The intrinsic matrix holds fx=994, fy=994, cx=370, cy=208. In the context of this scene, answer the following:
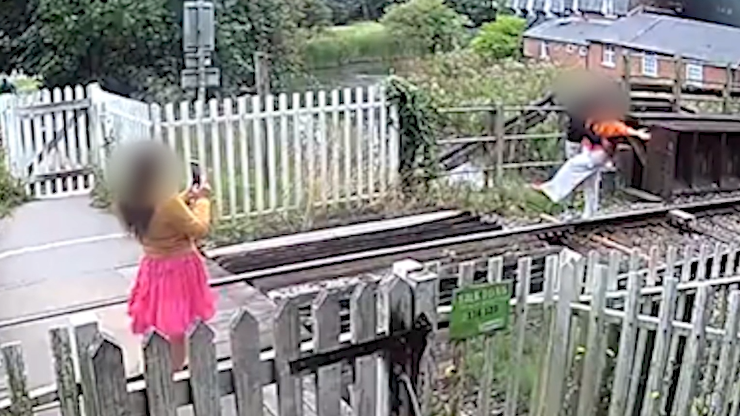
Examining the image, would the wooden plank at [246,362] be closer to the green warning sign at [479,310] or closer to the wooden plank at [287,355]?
the wooden plank at [287,355]

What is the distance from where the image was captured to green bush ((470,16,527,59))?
582 inches

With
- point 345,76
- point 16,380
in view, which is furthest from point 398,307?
point 345,76

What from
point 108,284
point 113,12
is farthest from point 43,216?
point 113,12

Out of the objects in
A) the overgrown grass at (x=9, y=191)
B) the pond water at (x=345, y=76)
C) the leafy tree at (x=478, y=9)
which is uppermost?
the leafy tree at (x=478, y=9)

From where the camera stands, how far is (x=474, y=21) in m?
18.2

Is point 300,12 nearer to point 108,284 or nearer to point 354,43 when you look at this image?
point 354,43

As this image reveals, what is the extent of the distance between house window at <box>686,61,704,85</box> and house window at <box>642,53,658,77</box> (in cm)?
39

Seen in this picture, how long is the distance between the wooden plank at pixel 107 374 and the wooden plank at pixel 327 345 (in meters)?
0.44

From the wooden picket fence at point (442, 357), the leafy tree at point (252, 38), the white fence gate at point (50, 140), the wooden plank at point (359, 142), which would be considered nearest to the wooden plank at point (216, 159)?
the wooden plank at point (359, 142)

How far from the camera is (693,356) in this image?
111 inches

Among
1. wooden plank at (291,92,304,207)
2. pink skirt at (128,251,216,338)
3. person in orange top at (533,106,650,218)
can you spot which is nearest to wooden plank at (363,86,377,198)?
wooden plank at (291,92,304,207)

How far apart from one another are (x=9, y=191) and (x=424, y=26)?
1063 centimetres

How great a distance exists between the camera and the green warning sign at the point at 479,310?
243 cm

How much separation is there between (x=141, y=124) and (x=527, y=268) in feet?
13.9
